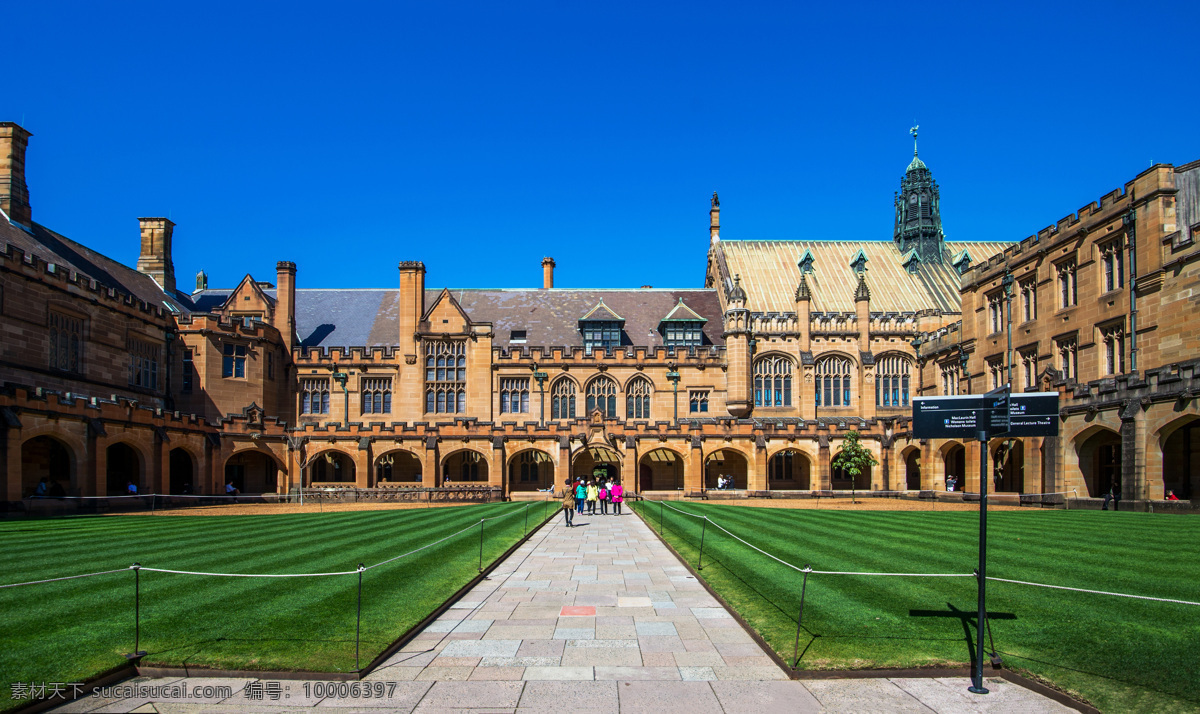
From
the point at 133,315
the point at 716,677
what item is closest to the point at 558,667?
the point at 716,677

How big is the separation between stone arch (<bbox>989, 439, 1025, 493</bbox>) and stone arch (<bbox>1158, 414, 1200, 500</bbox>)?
676 centimetres

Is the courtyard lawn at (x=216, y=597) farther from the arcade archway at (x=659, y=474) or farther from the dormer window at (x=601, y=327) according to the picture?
the dormer window at (x=601, y=327)

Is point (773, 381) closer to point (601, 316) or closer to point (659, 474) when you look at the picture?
point (659, 474)

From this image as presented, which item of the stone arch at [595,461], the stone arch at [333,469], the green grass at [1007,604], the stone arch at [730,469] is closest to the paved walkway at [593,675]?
the green grass at [1007,604]

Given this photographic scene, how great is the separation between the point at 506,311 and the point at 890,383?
2629cm

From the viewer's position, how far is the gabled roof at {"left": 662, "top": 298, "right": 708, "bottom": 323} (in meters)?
53.2

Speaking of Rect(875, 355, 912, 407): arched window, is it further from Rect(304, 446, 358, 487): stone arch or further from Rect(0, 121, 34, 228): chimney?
Rect(0, 121, 34, 228): chimney

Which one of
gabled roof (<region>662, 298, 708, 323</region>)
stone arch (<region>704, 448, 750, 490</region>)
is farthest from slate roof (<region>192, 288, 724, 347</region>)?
stone arch (<region>704, 448, 750, 490</region>)

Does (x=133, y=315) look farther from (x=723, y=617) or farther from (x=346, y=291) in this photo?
(x=723, y=617)

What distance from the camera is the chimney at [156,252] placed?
52.2 metres

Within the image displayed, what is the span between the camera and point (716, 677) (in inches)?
321

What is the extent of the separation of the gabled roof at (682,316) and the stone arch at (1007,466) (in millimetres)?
19836

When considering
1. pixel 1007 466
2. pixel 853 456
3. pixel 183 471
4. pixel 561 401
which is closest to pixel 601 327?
pixel 561 401

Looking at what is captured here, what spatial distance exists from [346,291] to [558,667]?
5282 cm
